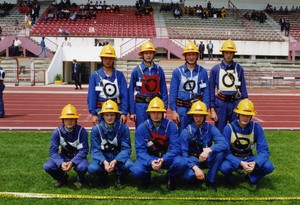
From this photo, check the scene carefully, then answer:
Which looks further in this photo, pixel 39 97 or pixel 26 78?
pixel 26 78

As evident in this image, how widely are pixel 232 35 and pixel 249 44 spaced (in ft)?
6.00

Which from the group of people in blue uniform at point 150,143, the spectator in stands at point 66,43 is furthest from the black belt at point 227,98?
the spectator in stands at point 66,43

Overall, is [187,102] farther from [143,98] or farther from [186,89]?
[143,98]

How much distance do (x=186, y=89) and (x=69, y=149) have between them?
2.09 meters

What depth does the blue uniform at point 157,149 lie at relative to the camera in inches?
215

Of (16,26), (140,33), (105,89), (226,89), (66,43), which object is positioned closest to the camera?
(105,89)

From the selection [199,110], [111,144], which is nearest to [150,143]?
[111,144]

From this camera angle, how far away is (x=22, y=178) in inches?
237

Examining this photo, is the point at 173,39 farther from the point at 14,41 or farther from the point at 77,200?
the point at 77,200

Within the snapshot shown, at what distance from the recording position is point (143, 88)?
6469 millimetres

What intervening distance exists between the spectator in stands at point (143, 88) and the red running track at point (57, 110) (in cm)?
465

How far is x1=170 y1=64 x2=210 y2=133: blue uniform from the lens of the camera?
6.44m

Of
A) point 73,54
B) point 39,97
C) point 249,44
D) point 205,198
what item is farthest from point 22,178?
point 249,44

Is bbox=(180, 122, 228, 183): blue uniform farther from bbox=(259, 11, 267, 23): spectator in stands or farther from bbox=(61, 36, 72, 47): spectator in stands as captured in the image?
bbox=(259, 11, 267, 23): spectator in stands
